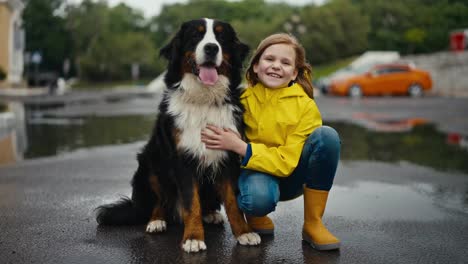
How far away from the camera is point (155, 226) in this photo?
3.95 metres

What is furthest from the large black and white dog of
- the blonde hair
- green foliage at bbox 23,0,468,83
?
green foliage at bbox 23,0,468,83

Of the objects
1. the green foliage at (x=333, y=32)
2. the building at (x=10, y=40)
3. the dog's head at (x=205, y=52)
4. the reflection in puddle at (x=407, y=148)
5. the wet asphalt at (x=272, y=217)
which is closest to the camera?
the wet asphalt at (x=272, y=217)

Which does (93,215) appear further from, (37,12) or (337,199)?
(37,12)

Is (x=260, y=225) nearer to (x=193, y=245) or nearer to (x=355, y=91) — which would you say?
(x=193, y=245)

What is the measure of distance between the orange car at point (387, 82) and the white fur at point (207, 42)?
25.4 m

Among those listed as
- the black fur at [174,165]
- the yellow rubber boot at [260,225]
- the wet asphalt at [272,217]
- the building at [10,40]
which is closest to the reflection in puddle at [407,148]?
the wet asphalt at [272,217]

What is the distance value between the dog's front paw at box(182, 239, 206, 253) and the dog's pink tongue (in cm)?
106

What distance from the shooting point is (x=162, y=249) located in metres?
3.56

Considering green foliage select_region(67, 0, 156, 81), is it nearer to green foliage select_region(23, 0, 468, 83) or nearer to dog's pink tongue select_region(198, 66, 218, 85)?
green foliage select_region(23, 0, 468, 83)

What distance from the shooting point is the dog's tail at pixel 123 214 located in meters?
4.14

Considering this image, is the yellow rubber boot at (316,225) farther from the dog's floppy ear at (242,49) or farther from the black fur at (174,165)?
the dog's floppy ear at (242,49)

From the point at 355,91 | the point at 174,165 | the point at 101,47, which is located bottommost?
the point at 101,47

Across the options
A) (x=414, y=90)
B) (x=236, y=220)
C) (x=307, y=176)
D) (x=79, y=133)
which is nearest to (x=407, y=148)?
(x=307, y=176)

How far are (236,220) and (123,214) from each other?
99 centimetres
